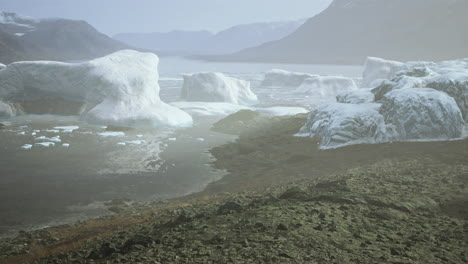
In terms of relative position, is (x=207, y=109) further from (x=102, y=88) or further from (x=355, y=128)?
(x=355, y=128)

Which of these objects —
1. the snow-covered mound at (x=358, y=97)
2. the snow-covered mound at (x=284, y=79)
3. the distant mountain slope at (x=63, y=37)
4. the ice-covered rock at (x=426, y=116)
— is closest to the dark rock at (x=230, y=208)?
the ice-covered rock at (x=426, y=116)

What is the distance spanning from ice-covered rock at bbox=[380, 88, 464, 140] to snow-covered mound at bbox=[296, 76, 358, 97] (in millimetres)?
27823

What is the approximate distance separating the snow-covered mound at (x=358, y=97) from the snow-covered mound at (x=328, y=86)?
2324 cm

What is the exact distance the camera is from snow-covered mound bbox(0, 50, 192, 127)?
2167 centimetres

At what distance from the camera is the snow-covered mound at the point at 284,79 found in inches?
2035

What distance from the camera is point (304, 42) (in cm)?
18275

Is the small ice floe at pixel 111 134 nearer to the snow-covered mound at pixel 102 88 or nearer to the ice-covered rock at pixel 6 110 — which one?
the snow-covered mound at pixel 102 88

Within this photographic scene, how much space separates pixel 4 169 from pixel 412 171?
11.8m

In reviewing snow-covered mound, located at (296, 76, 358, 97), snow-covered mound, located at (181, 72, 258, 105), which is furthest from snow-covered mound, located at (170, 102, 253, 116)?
snow-covered mound, located at (296, 76, 358, 97)

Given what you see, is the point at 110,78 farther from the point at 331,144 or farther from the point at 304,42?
the point at 304,42

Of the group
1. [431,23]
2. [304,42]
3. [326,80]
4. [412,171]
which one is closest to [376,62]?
[326,80]

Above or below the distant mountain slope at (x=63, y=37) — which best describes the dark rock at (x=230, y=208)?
below

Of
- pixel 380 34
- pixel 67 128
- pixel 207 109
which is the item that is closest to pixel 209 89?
pixel 207 109

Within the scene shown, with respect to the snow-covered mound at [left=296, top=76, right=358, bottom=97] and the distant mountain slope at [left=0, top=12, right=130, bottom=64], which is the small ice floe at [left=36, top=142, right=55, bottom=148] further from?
the distant mountain slope at [left=0, top=12, right=130, bottom=64]
